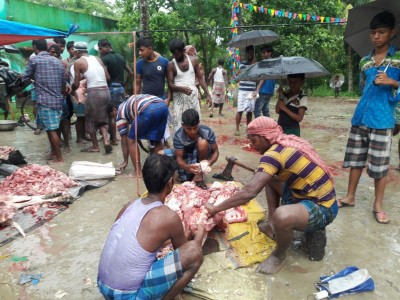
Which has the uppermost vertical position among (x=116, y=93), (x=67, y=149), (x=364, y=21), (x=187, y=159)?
(x=364, y=21)

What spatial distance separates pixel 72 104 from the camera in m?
6.42

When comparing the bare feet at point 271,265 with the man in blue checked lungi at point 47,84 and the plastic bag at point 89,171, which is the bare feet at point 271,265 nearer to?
the plastic bag at point 89,171

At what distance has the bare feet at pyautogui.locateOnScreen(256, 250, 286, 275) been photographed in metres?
2.70

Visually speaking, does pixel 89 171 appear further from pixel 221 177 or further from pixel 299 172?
pixel 299 172

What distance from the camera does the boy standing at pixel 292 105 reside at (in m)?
4.13

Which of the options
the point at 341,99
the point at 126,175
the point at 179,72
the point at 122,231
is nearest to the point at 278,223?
the point at 122,231

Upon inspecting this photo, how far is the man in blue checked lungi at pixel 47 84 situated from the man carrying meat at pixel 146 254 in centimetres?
379

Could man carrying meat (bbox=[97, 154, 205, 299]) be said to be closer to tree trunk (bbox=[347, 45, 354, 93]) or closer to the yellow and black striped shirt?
the yellow and black striped shirt

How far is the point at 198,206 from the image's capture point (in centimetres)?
332

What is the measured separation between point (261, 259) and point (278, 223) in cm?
48

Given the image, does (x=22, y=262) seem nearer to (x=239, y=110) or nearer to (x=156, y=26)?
(x=239, y=110)

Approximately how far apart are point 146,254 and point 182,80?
3.71 meters

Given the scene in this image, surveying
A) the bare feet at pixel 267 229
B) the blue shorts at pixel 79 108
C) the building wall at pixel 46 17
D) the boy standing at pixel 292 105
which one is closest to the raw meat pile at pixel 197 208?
the bare feet at pixel 267 229

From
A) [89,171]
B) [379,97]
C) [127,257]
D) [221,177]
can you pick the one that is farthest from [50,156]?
[379,97]
